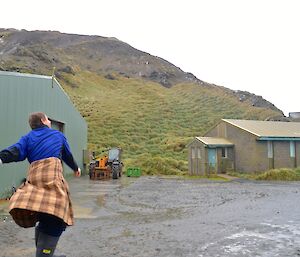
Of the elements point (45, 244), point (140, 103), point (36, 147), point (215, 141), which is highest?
point (140, 103)

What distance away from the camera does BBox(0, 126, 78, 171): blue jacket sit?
4.69m

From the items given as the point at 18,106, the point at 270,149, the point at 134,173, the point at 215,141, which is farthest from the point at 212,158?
the point at 18,106

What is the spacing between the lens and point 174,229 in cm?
943

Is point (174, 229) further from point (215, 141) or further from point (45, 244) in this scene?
point (215, 141)

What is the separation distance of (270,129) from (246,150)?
2.90 m

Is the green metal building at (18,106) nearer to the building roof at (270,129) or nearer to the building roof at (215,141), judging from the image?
the building roof at (215,141)

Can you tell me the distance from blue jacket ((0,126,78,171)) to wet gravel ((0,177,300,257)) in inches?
109

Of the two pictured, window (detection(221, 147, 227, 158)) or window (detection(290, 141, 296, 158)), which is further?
window (detection(221, 147, 227, 158))

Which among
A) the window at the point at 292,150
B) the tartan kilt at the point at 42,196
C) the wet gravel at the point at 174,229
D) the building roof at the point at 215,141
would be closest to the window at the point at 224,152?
the building roof at the point at 215,141

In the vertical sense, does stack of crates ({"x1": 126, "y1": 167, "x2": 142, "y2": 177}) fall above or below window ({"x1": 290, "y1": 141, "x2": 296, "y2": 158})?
below

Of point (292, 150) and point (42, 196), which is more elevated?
point (292, 150)

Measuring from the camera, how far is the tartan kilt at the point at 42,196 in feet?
14.5

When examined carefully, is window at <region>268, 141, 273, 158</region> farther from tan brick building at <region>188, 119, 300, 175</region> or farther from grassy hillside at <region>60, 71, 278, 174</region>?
grassy hillside at <region>60, 71, 278, 174</region>

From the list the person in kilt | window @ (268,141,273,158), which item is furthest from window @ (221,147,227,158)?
the person in kilt
